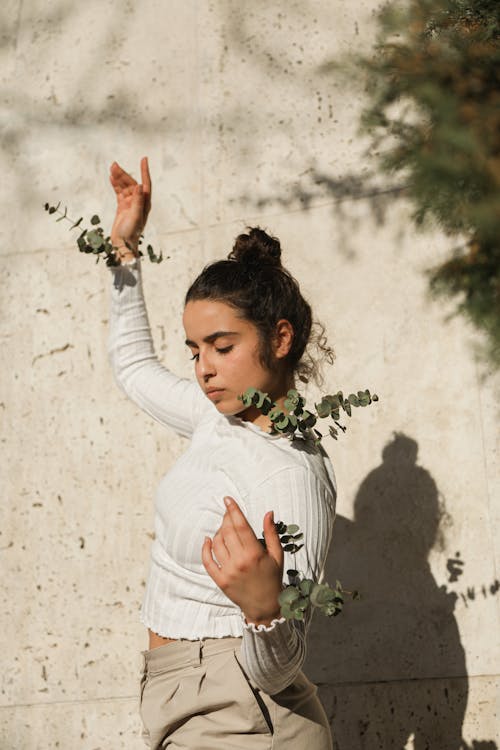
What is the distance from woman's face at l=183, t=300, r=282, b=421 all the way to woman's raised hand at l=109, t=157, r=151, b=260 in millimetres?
329

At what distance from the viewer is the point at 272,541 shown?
1456mm

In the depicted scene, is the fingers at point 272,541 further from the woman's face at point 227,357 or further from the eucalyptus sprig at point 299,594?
the woman's face at point 227,357

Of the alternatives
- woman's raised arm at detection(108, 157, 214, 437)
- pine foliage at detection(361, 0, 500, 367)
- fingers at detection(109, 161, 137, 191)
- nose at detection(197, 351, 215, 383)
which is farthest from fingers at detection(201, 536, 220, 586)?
pine foliage at detection(361, 0, 500, 367)

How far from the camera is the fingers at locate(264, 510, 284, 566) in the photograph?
145cm

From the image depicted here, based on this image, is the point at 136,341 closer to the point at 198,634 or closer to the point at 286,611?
the point at 198,634

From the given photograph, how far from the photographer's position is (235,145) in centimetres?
304

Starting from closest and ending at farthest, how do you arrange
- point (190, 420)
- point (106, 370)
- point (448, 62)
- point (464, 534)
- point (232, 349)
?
point (232, 349) < point (190, 420) < point (464, 534) < point (448, 62) < point (106, 370)

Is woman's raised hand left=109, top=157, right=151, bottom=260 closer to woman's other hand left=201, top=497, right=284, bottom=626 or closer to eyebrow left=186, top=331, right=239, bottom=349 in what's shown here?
eyebrow left=186, top=331, right=239, bottom=349

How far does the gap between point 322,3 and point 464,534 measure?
158 cm

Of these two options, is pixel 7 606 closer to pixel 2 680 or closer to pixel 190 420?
pixel 2 680

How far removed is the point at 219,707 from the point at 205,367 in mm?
571

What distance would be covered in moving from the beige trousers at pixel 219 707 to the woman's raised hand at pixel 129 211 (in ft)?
2.64

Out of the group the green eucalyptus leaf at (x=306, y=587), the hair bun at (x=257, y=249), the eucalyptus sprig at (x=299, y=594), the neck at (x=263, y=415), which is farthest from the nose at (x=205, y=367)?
the green eucalyptus leaf at (x=306, y=587)

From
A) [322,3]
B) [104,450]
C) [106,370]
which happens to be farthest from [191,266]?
[322,3]
